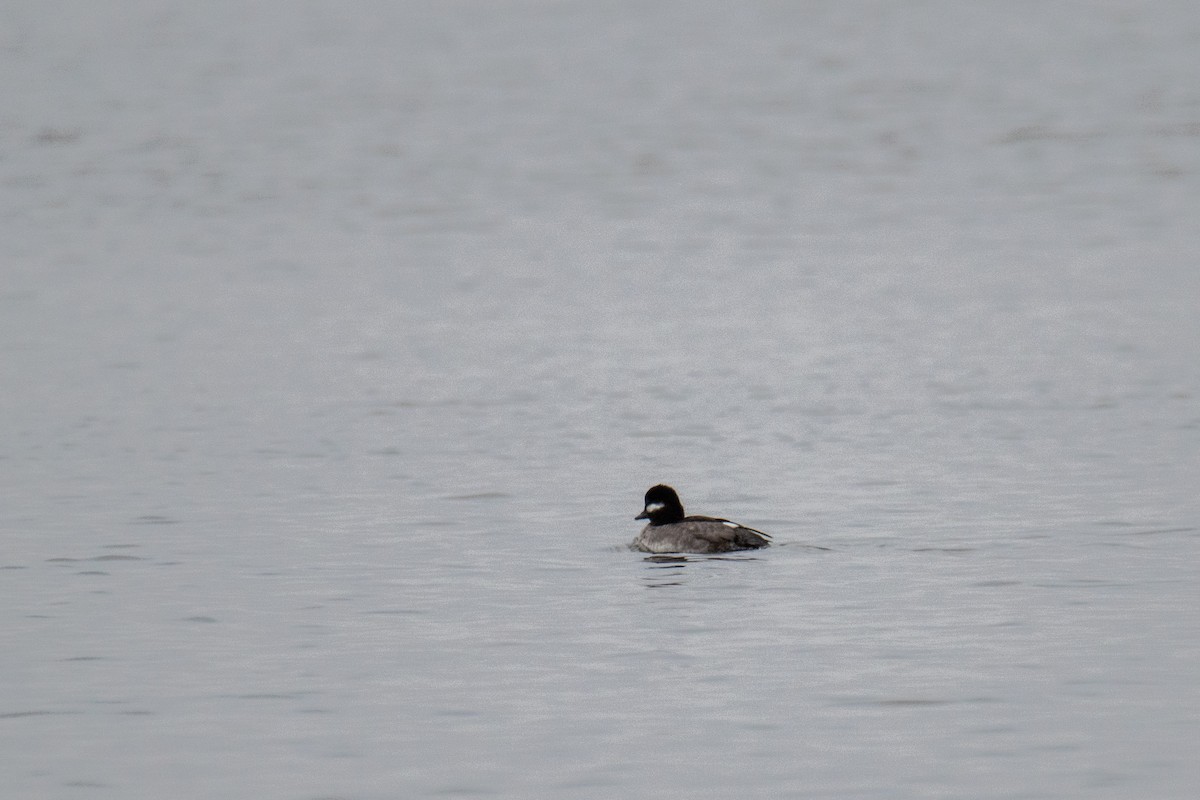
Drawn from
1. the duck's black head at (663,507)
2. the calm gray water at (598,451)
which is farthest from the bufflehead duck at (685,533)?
the calm gray water at (598,451)

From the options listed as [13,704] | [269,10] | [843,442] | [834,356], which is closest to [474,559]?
[13,704]

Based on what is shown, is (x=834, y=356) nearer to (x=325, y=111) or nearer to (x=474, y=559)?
(x=474, y=559)

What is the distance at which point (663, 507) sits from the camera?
1616cm

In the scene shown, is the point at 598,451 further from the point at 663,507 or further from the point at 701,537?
the point at 701,537

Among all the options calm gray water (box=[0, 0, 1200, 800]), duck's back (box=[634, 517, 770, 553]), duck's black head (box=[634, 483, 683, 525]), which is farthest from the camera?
duck's black head (box=[634, 483, 683, 525])

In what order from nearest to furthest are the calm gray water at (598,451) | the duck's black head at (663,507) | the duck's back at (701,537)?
the calm gray water at (598,451) → the duck's back at (701,537) → the duck's black head at (663,507)

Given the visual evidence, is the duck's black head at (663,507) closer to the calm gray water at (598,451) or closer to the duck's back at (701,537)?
the duck's back at (701,537)

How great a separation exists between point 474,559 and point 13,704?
14.4 feet

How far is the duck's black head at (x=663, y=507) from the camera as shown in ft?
52.7

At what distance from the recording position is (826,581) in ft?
47.7

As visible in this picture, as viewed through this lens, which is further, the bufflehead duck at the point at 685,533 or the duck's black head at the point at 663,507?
the duck's black head at the point at 663,507

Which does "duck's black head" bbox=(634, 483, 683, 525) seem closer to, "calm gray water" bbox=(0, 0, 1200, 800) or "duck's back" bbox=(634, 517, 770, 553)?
"duck's back" bbox=(634, 517, 770, 553)

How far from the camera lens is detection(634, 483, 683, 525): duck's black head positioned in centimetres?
1608

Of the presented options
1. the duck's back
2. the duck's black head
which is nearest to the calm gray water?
the duck's back
